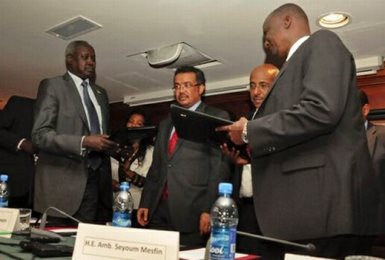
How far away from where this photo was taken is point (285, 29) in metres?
1.58

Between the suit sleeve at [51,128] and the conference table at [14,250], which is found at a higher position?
the suit sleeve at [51,128]

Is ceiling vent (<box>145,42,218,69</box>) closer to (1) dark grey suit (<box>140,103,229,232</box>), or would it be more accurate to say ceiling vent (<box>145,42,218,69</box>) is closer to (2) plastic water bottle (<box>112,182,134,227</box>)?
(1) dark grey suit (<box>140,103,229,232</box>)

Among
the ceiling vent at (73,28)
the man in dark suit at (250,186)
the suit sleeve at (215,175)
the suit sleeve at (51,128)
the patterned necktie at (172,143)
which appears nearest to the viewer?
the suit sleeve at (51,128)

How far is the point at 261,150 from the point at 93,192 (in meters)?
1.08

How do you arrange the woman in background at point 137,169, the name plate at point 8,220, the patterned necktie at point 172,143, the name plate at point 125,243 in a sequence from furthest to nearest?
the woman in background at point 137,169 → the patterned necktie at point 172,143 → the name plate at point 8,220 → the name plate at point 125,243

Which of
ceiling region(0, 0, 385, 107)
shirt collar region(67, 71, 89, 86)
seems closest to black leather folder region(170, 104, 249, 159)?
shirt collar region(67, 71, 89, 86)

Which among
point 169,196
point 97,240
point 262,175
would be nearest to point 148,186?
point 169,196

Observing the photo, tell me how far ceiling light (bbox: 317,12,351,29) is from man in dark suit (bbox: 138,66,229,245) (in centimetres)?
121

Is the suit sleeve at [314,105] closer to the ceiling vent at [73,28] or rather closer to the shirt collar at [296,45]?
the shirt collar at [296,45]

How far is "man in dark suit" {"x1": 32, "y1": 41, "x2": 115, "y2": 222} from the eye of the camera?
1.94 m

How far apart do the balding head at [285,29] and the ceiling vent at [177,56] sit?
200cm

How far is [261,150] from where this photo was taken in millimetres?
1345

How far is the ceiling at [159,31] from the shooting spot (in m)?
2.84

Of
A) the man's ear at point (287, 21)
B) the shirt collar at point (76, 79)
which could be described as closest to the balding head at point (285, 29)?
the man's ear at point (287, 21)
